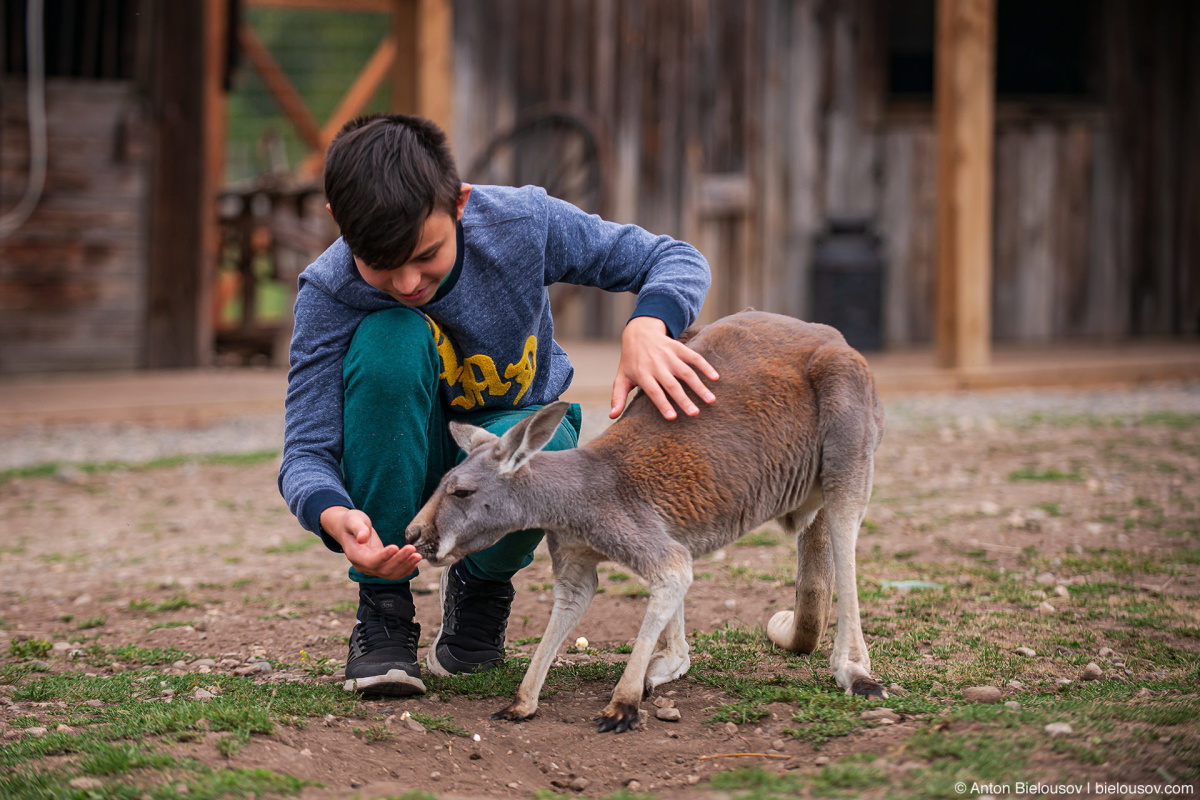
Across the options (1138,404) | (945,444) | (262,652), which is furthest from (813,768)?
(1138,404)

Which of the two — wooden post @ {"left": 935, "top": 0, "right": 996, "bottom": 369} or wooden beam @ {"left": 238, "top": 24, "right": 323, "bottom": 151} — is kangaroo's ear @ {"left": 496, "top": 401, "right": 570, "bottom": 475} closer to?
wooden post @ {"left": 935, "top": 0, "right": 996, "bottom": 369}

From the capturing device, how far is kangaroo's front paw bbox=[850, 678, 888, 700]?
8.63 ft

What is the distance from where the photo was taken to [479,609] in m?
3.04

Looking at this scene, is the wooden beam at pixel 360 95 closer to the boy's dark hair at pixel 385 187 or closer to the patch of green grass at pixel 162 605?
the patch of green grass at pixel 162 605

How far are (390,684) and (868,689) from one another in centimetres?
112

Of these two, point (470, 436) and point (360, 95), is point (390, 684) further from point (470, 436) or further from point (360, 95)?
point (360, 95)

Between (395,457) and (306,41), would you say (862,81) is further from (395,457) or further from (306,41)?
(306,41)

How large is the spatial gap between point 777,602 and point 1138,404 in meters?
4.97

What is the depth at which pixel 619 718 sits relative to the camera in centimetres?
256

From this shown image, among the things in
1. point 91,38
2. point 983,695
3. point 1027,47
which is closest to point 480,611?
point 983,695

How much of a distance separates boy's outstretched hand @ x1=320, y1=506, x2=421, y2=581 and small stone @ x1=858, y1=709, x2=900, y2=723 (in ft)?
3.39

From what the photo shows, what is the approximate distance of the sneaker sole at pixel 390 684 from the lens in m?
2.73

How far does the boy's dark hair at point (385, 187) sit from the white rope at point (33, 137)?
19.3 feet

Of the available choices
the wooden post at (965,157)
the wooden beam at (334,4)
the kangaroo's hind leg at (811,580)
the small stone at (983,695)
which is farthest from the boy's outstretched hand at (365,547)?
the wooden beam at (334,4)
